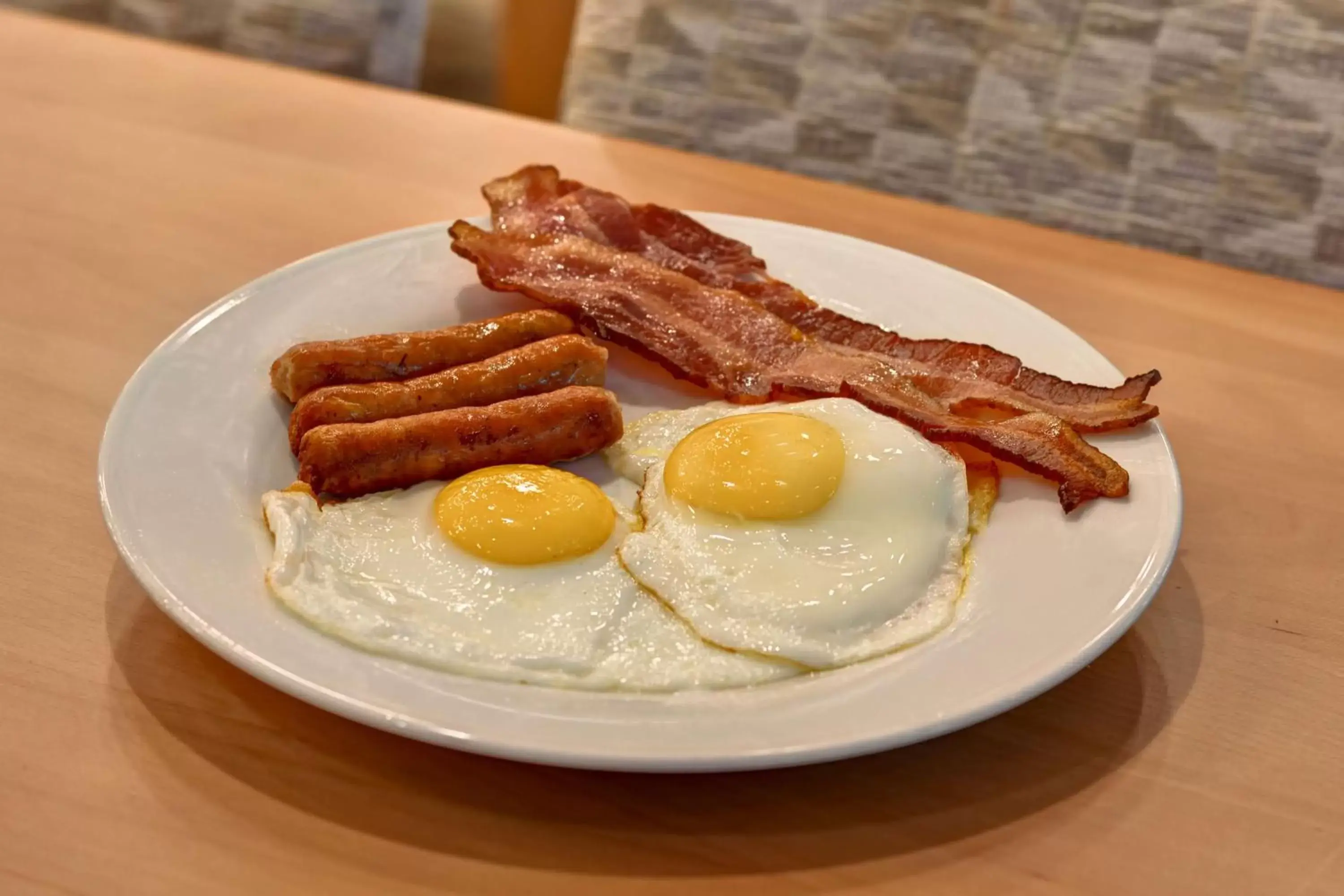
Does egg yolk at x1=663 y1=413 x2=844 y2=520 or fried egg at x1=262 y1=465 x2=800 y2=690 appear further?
egg yolk at x1=663 y1=413 x2=844 y2=520

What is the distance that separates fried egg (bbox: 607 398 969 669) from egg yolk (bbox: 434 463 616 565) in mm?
65

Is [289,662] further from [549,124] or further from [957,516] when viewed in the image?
[549,124]

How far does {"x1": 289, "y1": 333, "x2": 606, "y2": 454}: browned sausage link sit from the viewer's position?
1.79 meters

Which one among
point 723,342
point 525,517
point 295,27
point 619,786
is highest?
point 295,27

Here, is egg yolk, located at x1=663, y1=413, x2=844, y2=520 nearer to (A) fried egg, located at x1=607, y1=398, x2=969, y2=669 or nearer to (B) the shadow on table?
(A) fried egg, located at x1=607, y1=398, x2=969, y2=669

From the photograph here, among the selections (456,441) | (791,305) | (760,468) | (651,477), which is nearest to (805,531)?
(760,468)

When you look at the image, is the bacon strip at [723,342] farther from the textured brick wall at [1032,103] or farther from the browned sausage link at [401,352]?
the textured brick wall at [1032,103]

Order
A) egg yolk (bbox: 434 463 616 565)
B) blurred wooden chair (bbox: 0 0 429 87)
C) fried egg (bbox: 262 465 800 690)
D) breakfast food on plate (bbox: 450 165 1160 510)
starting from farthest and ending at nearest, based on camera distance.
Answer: blurred wooden chair (bbox: 0 0 429 87) → breakfast food on plate (bbox: 450 165 1160 510) → egg yolk (bbox: 434 463 616 565) → fried egg (bbox: 262 465 800 690)

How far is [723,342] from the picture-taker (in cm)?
207

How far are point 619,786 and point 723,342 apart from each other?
968mm

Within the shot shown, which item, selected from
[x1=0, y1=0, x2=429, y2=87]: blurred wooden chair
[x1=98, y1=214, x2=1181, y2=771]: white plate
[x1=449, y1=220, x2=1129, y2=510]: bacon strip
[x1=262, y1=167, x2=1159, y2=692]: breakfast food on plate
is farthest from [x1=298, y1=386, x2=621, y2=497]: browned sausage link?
[x1=0, y1=0, x2=429, y2=87]: blurred wooden chair

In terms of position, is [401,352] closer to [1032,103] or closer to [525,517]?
[525,517]

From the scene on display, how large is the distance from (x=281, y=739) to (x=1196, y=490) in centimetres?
150

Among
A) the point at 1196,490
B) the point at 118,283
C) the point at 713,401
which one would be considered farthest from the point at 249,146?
the point at 1196,490
